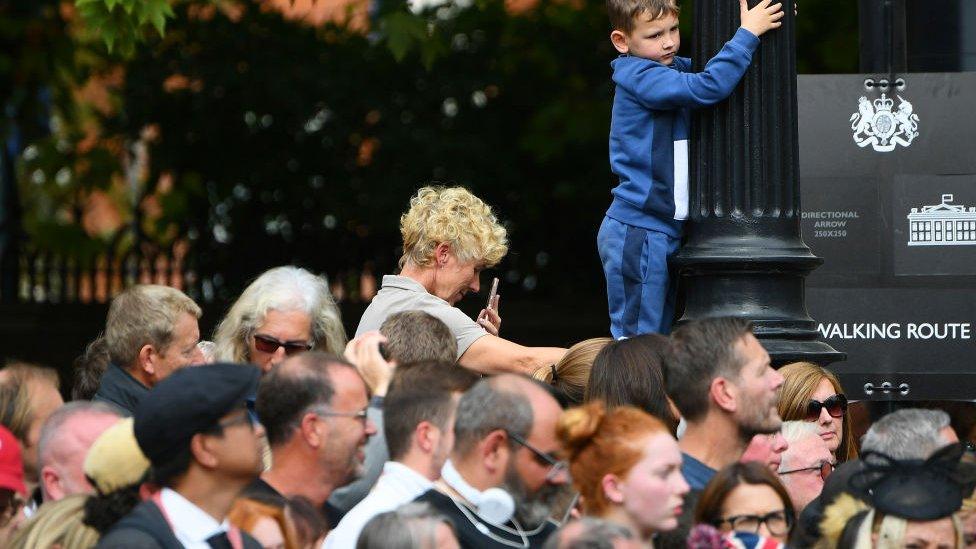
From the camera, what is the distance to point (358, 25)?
14586mm

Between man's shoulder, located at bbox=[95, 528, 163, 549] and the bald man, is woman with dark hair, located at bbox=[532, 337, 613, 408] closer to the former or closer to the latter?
the bald man

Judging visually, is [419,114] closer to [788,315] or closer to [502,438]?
[788,315]

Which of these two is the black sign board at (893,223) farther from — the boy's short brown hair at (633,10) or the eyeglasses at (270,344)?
the eyeglasses at (270,344)

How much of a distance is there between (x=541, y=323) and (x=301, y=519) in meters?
9.34

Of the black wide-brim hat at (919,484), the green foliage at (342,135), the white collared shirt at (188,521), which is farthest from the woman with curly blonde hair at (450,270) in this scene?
the green foliage at (342,135)

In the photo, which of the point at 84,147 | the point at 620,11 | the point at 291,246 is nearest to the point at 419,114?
the point at 291,246

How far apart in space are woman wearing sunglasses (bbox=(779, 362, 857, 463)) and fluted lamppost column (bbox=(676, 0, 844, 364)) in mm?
62

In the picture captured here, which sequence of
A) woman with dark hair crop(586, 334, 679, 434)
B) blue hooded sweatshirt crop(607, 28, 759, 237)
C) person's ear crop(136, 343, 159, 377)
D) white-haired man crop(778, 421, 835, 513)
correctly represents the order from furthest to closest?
person's ear crop(136, 343, 159, 377)
blue hooded sweatshirt crop(607, 28, 759, 237)
white-haired man crop(778, 421, 835, 513)
woman with dark hair crop(586, 334, 679, 434)

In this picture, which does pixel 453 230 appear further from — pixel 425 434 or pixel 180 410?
pixel 180 410

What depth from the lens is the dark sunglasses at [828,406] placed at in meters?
6.48

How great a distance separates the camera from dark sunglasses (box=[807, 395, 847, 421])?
6.48 meters

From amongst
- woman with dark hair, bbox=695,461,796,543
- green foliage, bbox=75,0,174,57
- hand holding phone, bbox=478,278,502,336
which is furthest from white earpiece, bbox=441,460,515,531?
green foliage, bbox=75,0,174,57

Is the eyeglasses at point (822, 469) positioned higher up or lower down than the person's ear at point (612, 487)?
lower down

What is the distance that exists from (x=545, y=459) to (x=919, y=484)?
1.10 meters
